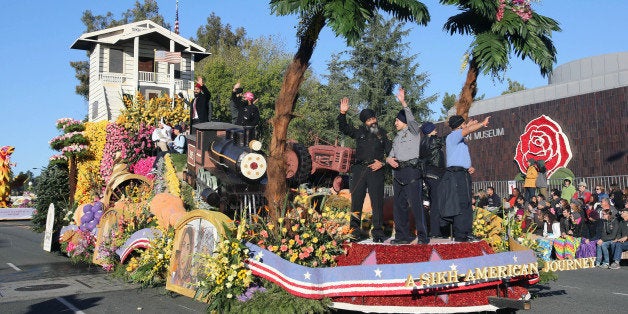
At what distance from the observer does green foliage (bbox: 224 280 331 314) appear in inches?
297

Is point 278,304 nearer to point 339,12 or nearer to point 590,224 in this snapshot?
point 339,12

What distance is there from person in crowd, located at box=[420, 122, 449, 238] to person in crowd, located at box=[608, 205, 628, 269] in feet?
25.1

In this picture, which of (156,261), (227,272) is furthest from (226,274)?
(156,261)

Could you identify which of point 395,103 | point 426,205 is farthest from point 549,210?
point 395,103

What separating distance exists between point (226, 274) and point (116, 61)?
106ft

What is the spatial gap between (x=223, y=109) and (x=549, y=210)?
37.2m

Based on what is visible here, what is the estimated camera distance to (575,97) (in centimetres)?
2511

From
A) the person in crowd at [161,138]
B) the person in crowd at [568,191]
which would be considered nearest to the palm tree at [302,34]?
the person in crowd at [161,138]

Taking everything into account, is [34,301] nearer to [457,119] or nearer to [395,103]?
[457,119]

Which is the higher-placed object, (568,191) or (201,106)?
(201,106)

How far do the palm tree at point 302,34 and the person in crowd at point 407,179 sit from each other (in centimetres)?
121

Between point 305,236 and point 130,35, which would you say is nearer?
point 305,236

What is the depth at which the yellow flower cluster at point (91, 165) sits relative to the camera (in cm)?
1939

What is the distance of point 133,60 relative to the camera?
38.2m
